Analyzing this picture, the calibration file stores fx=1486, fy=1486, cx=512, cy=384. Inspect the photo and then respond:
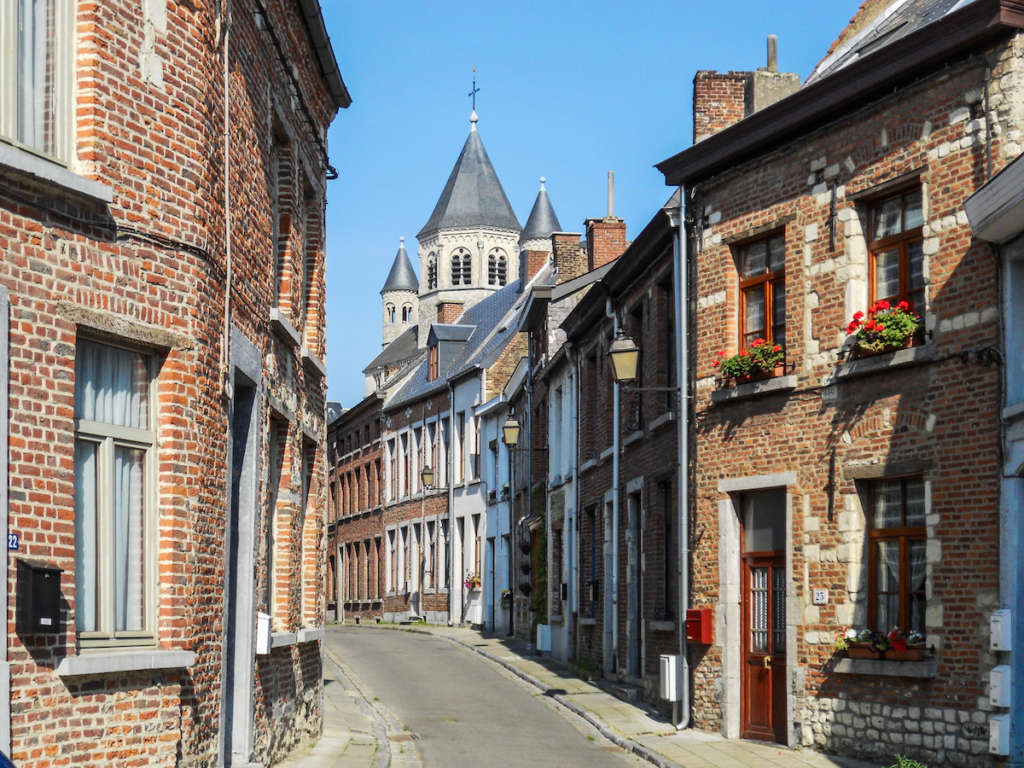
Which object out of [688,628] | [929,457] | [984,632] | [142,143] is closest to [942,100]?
[929,457]

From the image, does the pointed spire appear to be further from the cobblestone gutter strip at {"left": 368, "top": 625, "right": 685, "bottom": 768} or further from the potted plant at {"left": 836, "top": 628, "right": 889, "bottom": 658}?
the potted plant at {"left": 836, "top": 628, "right": 889, "bottom": 658}

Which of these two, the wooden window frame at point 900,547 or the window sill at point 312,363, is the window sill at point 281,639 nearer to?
the window sill at point 312,363

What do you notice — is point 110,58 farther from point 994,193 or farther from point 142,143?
point 994,193

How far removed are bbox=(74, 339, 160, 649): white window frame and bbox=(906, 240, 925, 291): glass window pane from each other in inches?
310

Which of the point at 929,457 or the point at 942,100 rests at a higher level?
the point at 942,100

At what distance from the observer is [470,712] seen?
19984 millimetres

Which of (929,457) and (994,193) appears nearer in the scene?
(994,193)

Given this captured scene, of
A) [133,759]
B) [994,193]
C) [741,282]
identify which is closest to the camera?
[133,759]

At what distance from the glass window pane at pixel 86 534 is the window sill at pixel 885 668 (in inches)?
312

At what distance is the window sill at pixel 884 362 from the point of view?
14008 millimetres

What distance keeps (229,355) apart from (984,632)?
Answer: 22.9 ft

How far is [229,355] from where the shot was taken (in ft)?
36.5

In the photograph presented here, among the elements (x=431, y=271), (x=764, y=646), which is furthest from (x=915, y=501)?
(x=431, y=271)

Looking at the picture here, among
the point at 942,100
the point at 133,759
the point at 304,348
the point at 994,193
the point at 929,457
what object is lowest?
the point at 133,759
